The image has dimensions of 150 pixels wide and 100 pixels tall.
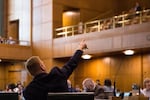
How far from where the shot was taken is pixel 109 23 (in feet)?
49.3

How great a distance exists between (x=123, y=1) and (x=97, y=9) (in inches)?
63.6

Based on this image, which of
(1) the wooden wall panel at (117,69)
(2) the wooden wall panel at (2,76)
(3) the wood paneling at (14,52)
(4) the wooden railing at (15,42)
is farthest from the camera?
(2) the wooden wall panel at (2,76)

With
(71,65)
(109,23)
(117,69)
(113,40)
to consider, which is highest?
(109,23)

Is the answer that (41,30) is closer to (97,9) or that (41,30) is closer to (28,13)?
(28,13)

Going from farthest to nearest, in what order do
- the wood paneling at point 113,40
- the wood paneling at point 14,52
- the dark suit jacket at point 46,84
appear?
the wood paneling at point 14,52 → the wood paneling at point 113,40 → the dark suit jacket at point 46,84

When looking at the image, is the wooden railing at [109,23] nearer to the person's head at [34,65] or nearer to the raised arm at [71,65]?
the raised arm at [71,65]

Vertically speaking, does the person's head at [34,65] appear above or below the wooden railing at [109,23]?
below

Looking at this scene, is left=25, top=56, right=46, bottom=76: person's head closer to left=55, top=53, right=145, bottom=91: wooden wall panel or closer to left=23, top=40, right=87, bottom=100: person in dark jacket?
left=23, top=40, right=87, bottom=100: person in dark jacket

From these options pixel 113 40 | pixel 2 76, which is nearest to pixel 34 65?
pixel 113 40

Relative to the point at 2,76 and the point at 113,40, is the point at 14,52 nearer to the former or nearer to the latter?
the point at 2,76

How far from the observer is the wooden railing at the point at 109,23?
45.3ft

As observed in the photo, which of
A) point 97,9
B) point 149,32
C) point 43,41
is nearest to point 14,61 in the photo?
point 43,41

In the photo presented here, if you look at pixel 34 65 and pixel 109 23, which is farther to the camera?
pixel 109 23

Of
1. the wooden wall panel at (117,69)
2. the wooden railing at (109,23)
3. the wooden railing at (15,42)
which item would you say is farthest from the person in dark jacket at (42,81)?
the wooden railing at (15,42)
